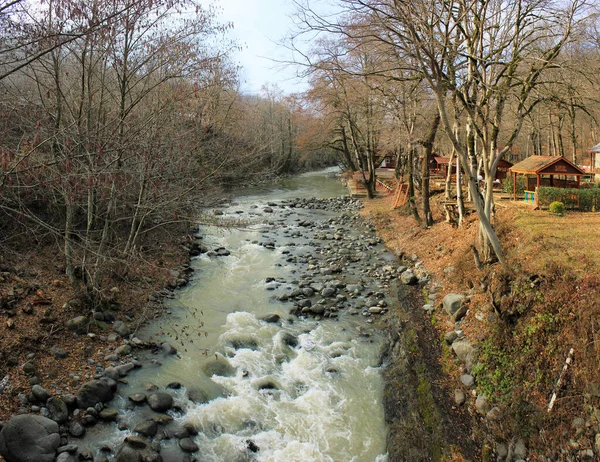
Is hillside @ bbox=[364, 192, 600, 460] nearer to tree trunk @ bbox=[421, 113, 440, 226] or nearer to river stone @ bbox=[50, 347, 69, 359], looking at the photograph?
tree trunk @ bbox=[421, 113, 440, 226]

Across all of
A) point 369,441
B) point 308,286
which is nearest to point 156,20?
point 308,286

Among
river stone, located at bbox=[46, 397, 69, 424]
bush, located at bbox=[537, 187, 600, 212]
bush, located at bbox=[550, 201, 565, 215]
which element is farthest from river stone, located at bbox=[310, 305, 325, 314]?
bush, located at bbox=[537, 187, 600, 212]

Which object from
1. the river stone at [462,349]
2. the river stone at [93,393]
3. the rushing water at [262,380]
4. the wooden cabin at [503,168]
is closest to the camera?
the rushing water at [262,380]

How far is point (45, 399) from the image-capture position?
22.6 feet

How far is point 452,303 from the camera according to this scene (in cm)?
1033

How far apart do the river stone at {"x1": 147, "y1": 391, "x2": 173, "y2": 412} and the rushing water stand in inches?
6.6

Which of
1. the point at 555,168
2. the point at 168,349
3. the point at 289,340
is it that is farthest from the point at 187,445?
the point at 555,168

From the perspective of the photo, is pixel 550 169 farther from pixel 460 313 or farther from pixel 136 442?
pixel 136 442

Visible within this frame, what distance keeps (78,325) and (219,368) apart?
3.10 metres

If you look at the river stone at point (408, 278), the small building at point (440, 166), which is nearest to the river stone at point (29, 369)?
the river stone at point (408, 278)

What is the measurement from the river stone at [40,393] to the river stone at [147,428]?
5.00ft

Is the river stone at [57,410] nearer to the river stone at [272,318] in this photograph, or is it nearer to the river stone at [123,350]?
the river stone at [123,350]

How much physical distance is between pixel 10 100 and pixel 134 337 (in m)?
5.38

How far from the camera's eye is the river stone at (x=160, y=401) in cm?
729
